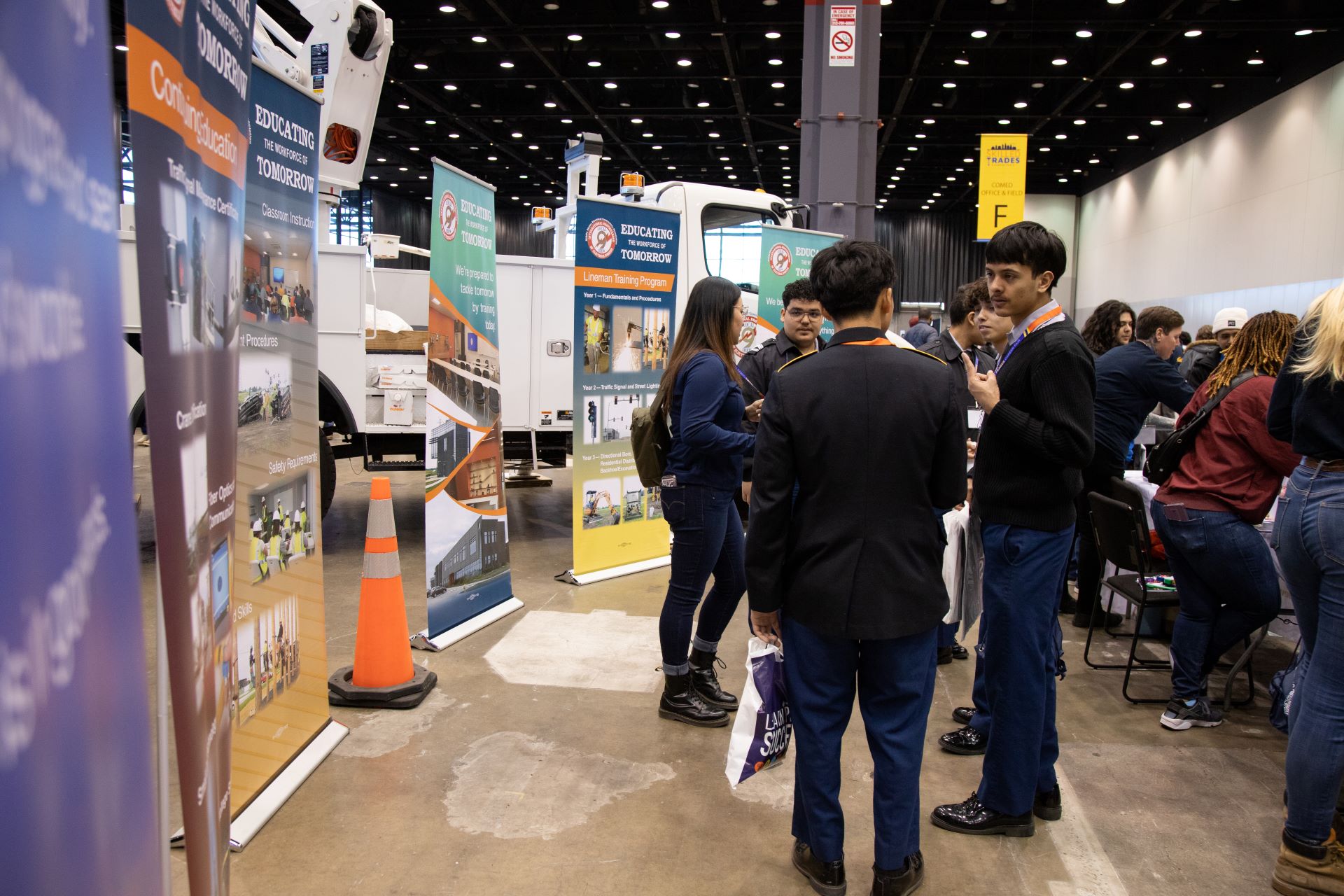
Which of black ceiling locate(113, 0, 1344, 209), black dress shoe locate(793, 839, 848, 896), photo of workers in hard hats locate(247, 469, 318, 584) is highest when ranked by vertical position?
black ceiling locate(113, 0, 1344, 209)

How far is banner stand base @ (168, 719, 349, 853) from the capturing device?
282 cm

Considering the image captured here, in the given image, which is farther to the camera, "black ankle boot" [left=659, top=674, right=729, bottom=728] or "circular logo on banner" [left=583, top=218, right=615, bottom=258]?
"circular logo on banner" [left=583, top=218, right=615, bottom=258]

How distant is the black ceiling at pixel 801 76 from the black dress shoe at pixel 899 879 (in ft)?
23.5

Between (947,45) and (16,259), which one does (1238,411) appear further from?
(947,45)

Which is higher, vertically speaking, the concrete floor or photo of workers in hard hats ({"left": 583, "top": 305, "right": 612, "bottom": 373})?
photo of workers in hard hats ({"left": 583, "top": 305, "right": 612, "bottom": 373})

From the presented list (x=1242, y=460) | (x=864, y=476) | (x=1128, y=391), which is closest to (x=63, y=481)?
(x=864, y=476)

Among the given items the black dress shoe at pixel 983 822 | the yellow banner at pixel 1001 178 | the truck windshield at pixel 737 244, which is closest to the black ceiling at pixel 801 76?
the yellow banner at pixel 1001 178

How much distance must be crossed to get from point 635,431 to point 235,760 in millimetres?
1821

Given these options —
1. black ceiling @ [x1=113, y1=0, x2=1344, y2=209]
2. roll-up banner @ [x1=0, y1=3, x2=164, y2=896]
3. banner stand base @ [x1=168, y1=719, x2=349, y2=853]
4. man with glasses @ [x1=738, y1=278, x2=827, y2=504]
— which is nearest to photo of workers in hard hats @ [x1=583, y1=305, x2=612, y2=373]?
man with glasses @ [x1=738, y1=278, x2=827, y2=504]

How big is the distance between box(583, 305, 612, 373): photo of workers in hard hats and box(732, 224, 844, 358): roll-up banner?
146cm

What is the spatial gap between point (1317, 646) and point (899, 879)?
134 centimetres

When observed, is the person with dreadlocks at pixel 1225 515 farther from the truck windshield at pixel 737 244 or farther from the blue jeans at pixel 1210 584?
the truck windshield at pixel 737 244

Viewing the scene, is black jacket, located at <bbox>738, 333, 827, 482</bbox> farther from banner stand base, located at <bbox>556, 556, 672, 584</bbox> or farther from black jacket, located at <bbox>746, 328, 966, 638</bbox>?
black jacket, located at <bbox>746, 328, 966, 638</bbox>

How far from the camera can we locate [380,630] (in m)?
3.91
